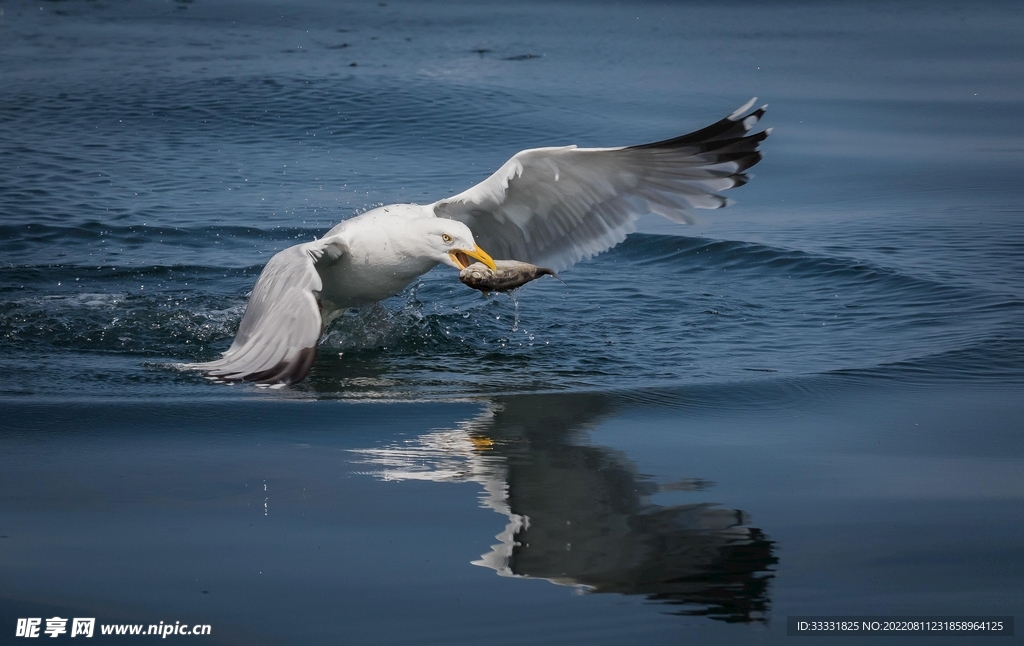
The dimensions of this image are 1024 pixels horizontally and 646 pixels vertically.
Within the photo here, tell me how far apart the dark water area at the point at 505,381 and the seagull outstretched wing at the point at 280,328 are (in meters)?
0.14

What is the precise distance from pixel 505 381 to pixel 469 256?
703mm

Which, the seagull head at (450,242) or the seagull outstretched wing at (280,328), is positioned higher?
the seagull head at (450,242)

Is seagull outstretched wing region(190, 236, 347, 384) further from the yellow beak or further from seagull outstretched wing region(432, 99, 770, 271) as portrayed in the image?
seagull outstretched wing region(432, 99, 770, 271)

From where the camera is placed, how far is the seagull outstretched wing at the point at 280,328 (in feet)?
17.3

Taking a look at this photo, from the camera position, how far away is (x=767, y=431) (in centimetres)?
508

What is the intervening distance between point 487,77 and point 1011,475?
1027cm

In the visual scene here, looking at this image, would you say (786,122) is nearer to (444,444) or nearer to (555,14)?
(555,14)

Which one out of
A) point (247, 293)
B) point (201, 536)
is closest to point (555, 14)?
point (247, 293)

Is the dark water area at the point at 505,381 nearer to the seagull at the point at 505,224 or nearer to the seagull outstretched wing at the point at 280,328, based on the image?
the seagull outstretched wing at the point at 280,328

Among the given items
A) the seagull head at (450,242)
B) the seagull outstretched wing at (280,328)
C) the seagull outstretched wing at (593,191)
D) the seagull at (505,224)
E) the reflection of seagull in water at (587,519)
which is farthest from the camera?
the seagull outstretched wing at (593,191)

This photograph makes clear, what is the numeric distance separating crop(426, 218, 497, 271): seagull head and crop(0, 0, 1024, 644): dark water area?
581 millimetres

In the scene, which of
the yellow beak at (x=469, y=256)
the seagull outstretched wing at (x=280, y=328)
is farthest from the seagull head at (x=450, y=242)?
the seagull outstretched wing at (x=280, y=328)

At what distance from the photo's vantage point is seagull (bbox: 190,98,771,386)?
18.5 feet

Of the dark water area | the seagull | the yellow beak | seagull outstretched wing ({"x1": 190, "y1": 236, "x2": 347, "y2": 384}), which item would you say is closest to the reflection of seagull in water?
the dark water area
